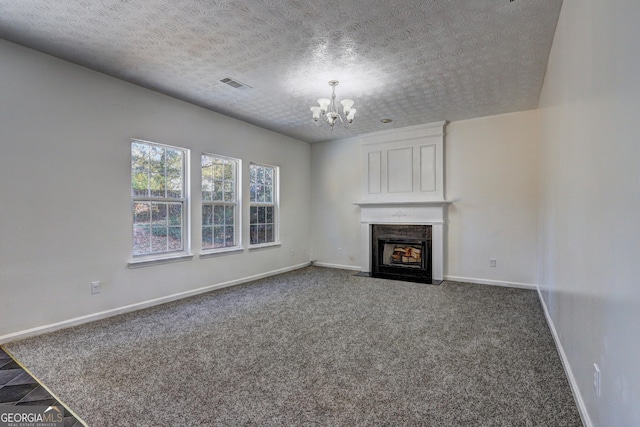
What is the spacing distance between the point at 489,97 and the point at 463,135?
1.05 metres

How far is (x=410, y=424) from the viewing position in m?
1.74

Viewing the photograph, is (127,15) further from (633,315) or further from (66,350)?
(633,315)

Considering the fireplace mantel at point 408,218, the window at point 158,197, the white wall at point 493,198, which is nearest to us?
the window at point 158,197

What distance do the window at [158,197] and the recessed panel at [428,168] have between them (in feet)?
12.6

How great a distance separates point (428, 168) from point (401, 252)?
1.60 metres

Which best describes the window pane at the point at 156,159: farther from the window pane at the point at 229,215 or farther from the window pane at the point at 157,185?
the window pane at the point at 229,215

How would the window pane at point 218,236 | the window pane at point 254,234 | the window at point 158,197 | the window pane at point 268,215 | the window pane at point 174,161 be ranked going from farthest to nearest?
the window pane at point 268,215 < the window pane at point 254,234 < the window pane at point 218,236 < the window pane at point 174,161 < the window at point 158,197

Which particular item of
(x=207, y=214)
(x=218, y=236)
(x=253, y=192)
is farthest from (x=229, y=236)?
(x=253, y=192)

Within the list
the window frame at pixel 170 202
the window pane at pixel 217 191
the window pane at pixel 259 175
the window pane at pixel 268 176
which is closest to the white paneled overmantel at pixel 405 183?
the window pane at pixel 268 176

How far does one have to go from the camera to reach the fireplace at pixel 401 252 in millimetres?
5465

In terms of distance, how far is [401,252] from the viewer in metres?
5.87

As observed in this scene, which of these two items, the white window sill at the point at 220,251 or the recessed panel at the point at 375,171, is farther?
the recessed panel at the point at 375,171

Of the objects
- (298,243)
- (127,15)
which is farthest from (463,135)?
(127,15)

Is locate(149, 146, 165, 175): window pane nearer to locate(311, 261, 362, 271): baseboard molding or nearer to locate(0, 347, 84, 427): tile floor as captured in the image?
locate(0, 347, 84, 427): tile floor
